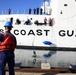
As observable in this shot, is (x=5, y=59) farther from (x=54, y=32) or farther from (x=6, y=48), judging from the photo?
(x=54, y=32)

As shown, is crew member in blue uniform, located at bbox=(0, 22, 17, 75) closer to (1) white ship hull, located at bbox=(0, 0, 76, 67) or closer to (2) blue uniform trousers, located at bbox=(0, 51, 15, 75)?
(2) blue uniform trousers, located at bbox=(0, 51, 15, 75)

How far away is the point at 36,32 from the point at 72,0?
417cm

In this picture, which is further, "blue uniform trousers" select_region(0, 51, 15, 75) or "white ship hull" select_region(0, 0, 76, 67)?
"white ship hull" select_region(0, 0, 76, 67)

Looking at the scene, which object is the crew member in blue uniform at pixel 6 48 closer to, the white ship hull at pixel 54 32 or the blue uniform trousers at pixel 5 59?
the blue uniform trousers at pixel 5 59

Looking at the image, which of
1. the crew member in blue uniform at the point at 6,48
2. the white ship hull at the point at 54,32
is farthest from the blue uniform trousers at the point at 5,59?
the white ship hull at the point at 54,32

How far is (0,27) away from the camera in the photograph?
64.0 feet

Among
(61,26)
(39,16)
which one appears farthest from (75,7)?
(39,16)

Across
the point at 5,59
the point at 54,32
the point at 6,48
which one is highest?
the point at 54,32

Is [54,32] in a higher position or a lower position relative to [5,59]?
higher

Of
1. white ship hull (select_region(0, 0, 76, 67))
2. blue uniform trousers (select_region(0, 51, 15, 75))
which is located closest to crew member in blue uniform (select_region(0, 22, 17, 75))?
blue uniform trousers (select_region(0, 51, 15, 75))

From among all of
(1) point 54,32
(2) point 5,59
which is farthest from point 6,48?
(1) point 54,32

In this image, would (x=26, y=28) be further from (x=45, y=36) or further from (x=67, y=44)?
(x=67, y=44)

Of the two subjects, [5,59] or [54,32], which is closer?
[5,59]

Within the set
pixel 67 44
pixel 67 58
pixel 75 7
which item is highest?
pixel 75 7
